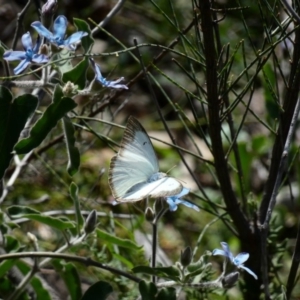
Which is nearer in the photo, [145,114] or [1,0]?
[1,0]

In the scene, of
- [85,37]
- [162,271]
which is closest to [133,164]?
[162,271]

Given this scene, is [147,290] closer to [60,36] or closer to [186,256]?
[186,256]

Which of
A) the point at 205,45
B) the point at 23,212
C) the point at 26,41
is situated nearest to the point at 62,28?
the point at 26,41

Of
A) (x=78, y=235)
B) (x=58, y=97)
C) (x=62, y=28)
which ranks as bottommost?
(x=78, y=235)

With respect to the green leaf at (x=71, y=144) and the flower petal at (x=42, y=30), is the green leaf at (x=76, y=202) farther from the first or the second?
the flower petal at (x=42, y=30)

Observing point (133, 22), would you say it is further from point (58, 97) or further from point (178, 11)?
point (58, 97)
